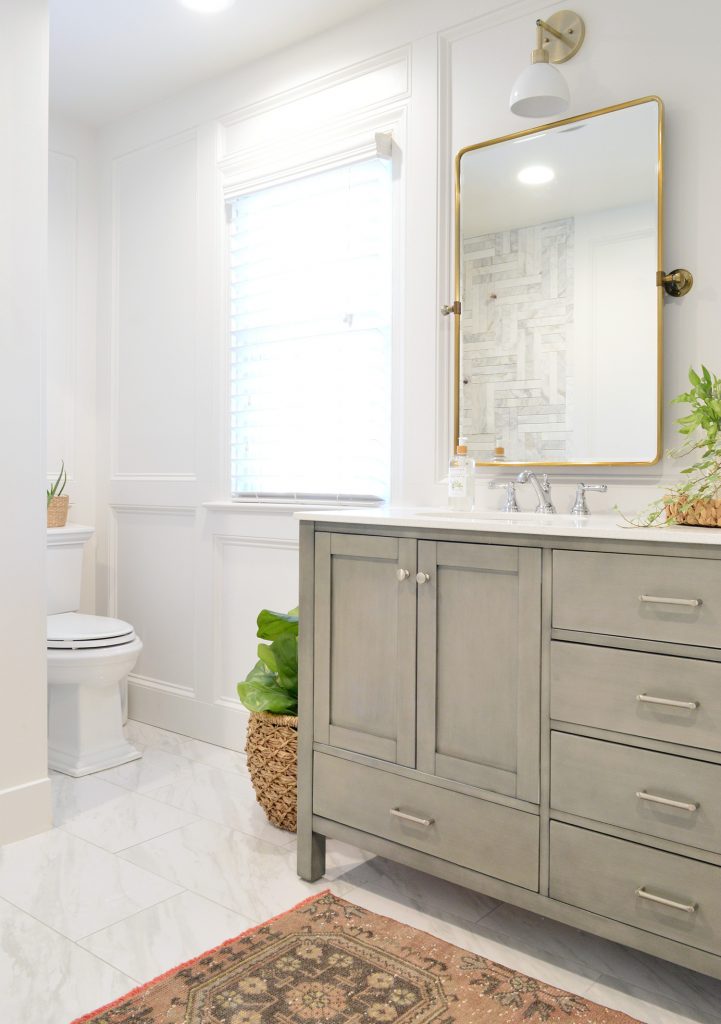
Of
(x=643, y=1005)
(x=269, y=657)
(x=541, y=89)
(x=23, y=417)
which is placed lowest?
(x=643, y=1005)

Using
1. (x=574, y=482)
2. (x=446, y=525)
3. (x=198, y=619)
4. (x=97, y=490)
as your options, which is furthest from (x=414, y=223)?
(x=97, y=490)

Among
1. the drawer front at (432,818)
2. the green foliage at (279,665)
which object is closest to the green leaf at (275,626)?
the green foliage at (279,665)

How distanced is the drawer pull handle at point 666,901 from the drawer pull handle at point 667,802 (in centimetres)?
17

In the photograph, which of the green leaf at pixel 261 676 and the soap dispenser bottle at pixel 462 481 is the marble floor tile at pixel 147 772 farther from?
the soap dispenser bottle at pixel 462 481

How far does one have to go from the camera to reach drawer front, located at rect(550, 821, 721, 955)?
1476 mm

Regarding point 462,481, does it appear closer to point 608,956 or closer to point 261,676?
point 261,676

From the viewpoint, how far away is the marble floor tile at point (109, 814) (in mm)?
2320

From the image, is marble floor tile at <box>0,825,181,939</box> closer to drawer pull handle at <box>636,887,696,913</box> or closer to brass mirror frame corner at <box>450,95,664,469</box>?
drawer pull handle at <box>636,887,696,913</box>

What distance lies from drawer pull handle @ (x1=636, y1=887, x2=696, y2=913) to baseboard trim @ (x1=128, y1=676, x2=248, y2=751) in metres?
1.72

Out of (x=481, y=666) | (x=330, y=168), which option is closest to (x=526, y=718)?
(x=481, y=666)

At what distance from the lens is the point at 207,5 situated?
2605mm

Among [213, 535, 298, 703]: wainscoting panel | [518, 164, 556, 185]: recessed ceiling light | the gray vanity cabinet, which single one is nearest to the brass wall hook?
[518, 164, 556, 185]: recessed ceiling light

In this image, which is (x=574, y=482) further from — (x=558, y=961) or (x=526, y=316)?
(x=558, y=961)

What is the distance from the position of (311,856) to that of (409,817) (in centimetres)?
34
